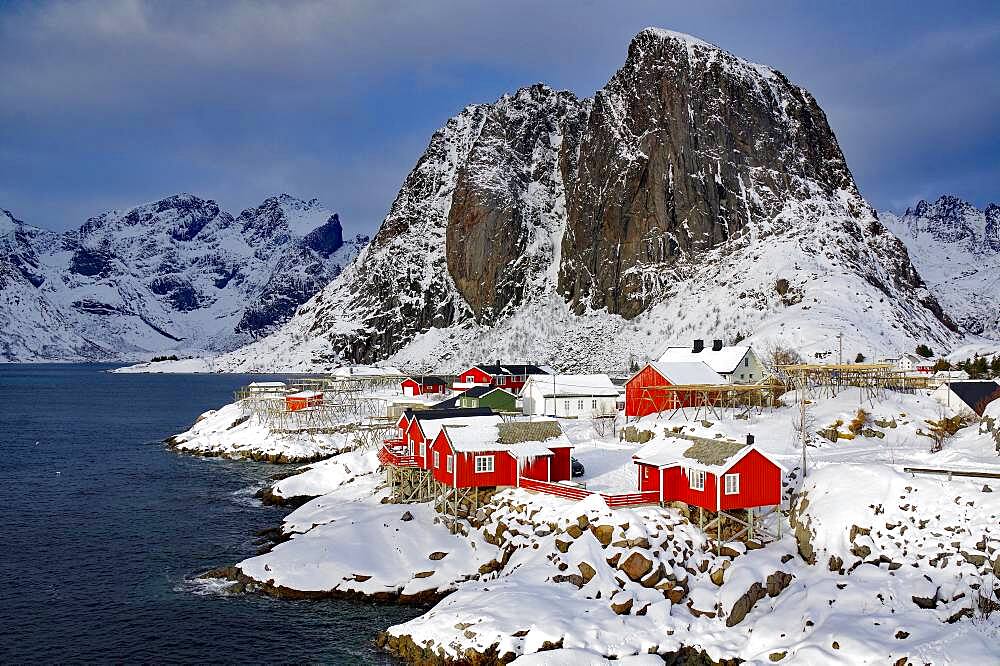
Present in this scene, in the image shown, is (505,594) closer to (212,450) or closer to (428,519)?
(428,519)

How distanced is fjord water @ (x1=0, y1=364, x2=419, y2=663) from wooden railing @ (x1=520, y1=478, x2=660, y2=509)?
1096cm

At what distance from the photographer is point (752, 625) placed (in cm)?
3047

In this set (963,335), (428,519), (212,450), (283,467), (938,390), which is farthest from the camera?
(963,335)

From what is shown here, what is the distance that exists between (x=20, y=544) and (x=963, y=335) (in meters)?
159

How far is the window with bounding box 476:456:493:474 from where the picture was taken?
45656 millimetres

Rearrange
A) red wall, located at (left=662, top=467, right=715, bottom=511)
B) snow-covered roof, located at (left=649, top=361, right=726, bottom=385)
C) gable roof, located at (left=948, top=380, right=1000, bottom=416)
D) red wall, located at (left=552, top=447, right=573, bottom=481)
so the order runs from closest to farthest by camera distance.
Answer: red wall, located at (left=662, top=467, right=715, bottom=511)
red wall, located at (left=552, top=447, right=573, bottom=481)
gable roof, located at (left=948, top=380, right=1000, bottom=416)
snow-covered roof, located at (left=649, top=361, right=726, bottom=385)

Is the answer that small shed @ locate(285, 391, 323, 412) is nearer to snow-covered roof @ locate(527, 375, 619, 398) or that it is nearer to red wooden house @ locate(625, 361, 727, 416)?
snow-covered roof @ locate(527, 375, 619, 398)

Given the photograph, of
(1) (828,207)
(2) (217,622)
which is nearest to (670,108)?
(1) (828,207)

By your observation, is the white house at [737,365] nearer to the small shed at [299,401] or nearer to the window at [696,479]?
the window at [696,479]

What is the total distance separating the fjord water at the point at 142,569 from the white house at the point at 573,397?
27.5 meters

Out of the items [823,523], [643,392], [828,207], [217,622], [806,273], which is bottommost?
[217,622]

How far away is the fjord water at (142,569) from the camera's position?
32094 mm

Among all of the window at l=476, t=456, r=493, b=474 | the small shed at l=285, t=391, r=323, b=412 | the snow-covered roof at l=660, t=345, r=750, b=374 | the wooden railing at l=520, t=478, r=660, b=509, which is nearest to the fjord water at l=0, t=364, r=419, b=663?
the wooden railing at l=520, t=478, r=660, b=509

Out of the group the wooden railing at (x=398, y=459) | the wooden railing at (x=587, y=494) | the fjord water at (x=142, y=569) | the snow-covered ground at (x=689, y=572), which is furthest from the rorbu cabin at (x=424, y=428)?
the fjord water at (x=142, y=569)
